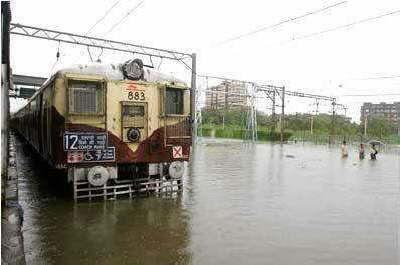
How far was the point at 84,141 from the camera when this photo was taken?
920 cm

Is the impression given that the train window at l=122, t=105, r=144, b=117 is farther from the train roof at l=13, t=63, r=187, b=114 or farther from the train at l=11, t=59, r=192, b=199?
the train roof at l=13, t=63, r=187, b=114

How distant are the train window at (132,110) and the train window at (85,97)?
61 cm

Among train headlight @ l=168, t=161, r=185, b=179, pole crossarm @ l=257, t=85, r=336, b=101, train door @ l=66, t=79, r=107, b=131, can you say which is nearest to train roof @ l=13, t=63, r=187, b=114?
train door @ l=66, t=79, r=107, b=131

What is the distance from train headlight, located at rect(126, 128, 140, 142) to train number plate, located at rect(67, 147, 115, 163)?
1.59 feet

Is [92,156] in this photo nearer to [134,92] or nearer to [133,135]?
[133,135]

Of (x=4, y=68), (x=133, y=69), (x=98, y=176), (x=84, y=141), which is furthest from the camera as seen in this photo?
(x=133, y=69)

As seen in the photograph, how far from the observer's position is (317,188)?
12.8 m

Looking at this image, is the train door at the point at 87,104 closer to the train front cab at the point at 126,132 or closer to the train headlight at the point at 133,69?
the train front cab at the point at 126,132

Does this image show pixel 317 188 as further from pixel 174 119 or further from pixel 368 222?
pixel 174 119

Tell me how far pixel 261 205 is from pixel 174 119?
301 cm

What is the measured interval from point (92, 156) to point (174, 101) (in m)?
2.50

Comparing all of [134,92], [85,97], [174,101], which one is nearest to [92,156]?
[85,97]

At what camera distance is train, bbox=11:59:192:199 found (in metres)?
9.10

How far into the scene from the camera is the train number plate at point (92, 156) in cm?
908
